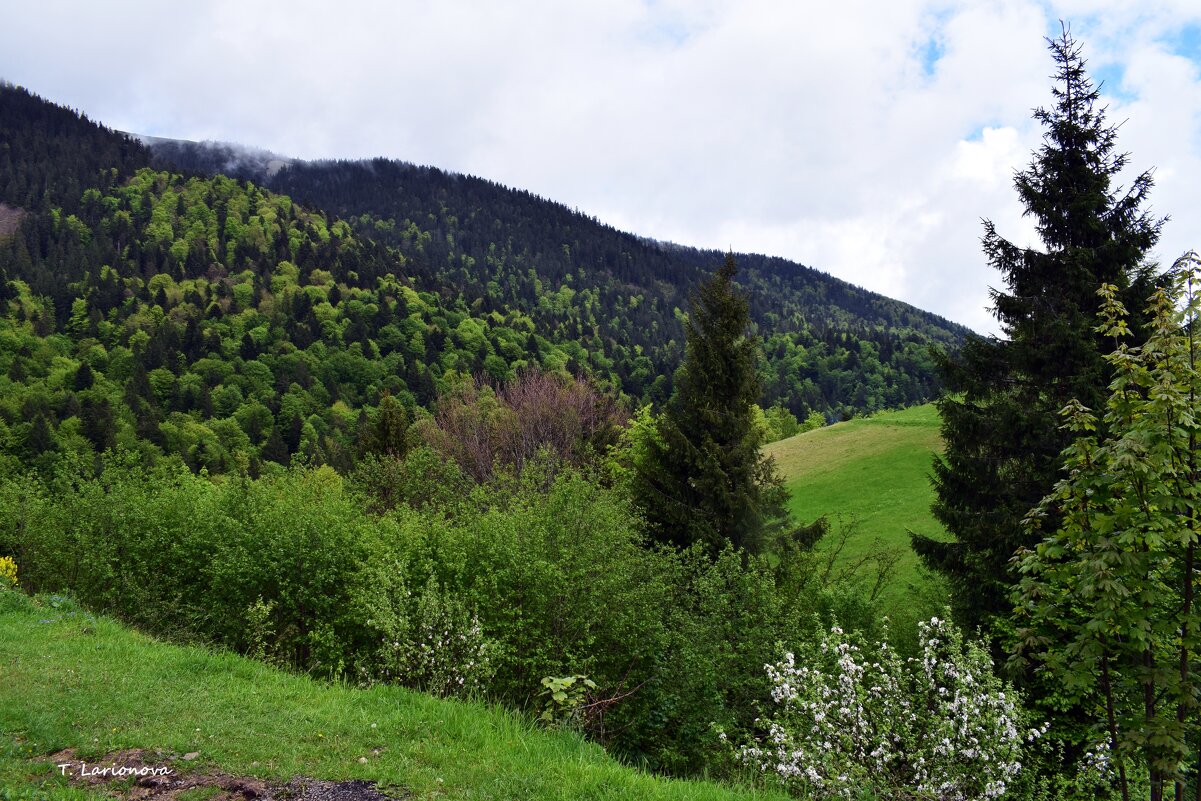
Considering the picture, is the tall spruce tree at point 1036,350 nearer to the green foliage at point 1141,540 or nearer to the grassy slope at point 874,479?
the grassy slope at point 874,479

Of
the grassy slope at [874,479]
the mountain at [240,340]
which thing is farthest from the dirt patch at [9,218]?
the grassy slope at [874,479]

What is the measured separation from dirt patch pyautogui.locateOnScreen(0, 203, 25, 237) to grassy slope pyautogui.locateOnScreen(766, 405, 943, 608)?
213887 mm

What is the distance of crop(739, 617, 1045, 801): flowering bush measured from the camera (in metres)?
8.67

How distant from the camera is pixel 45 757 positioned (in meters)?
6.80

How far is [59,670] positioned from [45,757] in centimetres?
364

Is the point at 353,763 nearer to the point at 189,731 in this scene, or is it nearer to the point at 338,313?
the point at 189,731

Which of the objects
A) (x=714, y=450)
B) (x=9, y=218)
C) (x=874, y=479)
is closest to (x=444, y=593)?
(x=714, y=450)

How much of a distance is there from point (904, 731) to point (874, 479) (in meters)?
37.2

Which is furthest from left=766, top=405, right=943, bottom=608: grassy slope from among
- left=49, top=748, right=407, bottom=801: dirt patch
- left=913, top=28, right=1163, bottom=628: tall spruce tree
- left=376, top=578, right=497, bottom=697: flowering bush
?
left=49, top=748, right=407, bottom=801: dirt patch

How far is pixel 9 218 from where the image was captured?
7485 inches

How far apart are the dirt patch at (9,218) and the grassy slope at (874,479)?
702 ft

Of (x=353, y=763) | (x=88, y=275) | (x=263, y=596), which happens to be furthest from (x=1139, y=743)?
(x=88, y=275)

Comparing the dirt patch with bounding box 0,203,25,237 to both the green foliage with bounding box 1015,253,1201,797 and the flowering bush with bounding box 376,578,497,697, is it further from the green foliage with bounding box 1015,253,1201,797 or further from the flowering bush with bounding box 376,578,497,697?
the green foliage with bounding box 1015,253,1201,797

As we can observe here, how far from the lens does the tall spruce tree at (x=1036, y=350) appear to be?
594 inches
